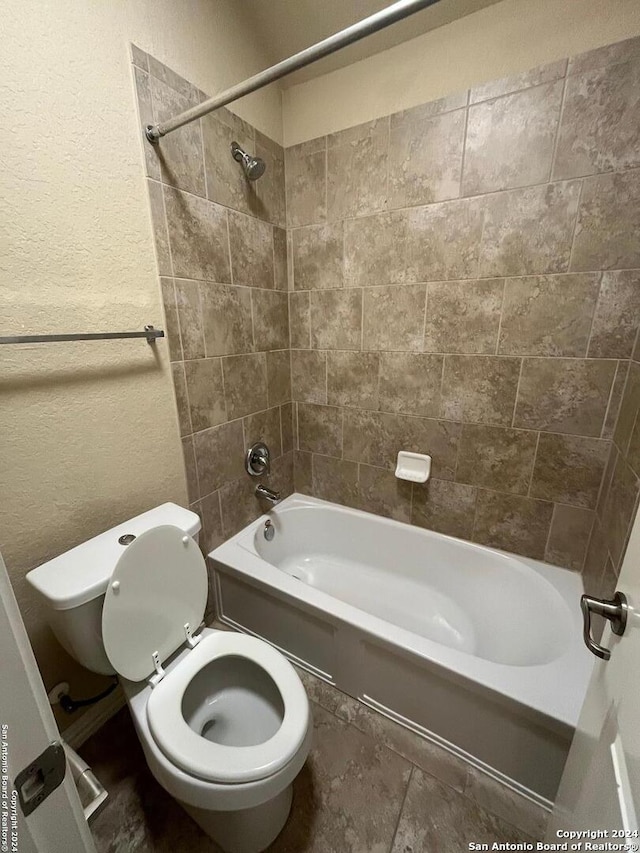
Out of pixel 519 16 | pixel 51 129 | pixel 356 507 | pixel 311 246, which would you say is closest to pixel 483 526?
pixel 356 507

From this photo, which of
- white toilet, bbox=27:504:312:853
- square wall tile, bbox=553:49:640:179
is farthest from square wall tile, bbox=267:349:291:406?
square wall tile, bbox=553:49:640:179

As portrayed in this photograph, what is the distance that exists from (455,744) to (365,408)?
132 cm

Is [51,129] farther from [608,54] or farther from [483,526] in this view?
[483,526]

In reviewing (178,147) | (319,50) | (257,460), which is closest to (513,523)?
(257,460)

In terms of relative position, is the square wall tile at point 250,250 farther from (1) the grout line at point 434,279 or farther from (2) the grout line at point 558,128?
(2) the grout line at point 558,128

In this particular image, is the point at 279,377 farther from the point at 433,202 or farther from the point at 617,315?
the point at 617,315

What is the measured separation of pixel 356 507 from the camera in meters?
1.95

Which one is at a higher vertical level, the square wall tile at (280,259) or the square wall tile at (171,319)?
the square wall tile at (280,259)

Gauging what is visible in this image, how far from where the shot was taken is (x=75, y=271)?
38.7 inches

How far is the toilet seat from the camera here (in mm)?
816

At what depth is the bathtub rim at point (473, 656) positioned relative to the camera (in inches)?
38.9

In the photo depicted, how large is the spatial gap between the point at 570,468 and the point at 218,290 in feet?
5.21

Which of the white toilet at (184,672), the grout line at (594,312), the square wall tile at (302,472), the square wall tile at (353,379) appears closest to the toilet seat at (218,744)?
the white toilet at (184,672)

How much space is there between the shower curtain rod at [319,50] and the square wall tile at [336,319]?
2.77ft
